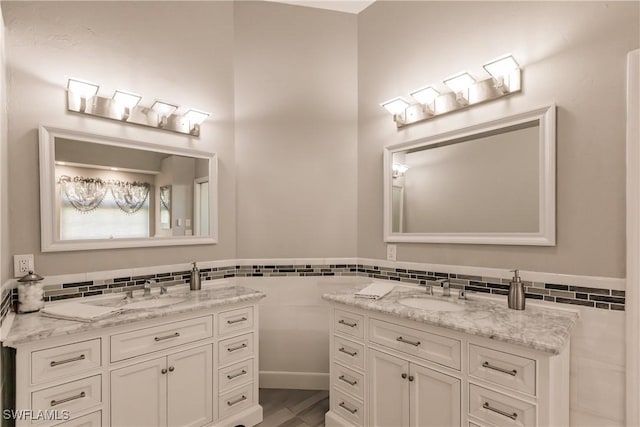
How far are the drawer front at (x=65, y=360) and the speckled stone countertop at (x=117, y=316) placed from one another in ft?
0.28

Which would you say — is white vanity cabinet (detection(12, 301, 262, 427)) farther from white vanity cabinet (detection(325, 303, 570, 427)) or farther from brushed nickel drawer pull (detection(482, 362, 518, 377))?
brushed nickel drawer pull (detection(482, 362, 518, 377))

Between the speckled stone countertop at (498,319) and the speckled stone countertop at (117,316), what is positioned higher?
the speckled stone countertop at (498,319)

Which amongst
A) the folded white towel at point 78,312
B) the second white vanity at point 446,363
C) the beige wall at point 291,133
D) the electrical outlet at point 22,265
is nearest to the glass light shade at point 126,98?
the beige wall at point 291,133

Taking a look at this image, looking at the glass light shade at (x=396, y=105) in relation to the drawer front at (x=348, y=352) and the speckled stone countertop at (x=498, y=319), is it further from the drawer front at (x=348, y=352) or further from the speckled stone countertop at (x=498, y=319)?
the drawer front at (x=348, y=352)

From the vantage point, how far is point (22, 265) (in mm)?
1738

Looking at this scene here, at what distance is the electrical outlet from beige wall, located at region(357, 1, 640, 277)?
223cm

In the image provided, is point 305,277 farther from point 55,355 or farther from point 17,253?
point 17,253

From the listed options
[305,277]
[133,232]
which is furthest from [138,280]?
[305,277]

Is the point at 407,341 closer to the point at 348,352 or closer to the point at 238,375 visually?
the point at 348,352

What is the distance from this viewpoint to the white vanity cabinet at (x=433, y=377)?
1.29m

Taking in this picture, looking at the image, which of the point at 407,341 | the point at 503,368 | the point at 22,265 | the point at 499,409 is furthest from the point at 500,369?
the point at 22,265

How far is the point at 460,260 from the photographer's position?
204cm

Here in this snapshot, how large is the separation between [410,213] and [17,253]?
2329 millimetres

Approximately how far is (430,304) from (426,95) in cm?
132
